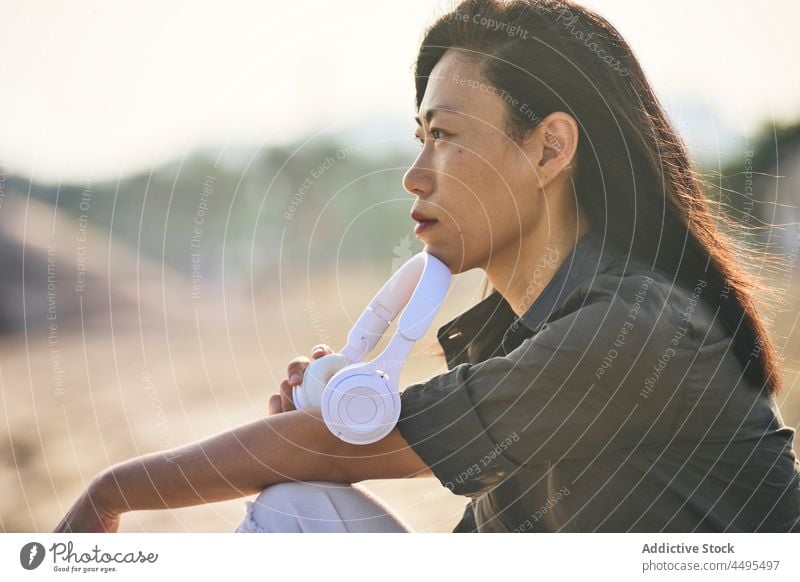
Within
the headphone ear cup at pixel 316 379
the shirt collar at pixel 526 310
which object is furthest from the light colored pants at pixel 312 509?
the shirt collar at pixel 526 310

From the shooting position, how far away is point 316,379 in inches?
56.1

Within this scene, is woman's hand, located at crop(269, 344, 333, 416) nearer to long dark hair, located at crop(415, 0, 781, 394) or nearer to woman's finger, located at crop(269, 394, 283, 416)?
woman's finger, located at crop(269, 394, 283, 416)

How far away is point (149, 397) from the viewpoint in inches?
151

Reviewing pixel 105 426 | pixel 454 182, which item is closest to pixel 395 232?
pixel 105 426

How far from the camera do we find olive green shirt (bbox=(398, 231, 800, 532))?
4.33 ft

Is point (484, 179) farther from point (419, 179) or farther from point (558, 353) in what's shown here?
point (558, 353)

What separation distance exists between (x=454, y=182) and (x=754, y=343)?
0.51 metres

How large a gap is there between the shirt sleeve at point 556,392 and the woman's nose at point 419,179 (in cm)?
31

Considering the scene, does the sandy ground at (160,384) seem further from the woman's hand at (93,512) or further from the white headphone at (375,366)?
the woman's hand at (93,512)

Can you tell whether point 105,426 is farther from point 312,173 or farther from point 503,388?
point 503,388

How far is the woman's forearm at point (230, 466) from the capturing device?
1.40 meters

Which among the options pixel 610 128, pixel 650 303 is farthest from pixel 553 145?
pixel 650 303
